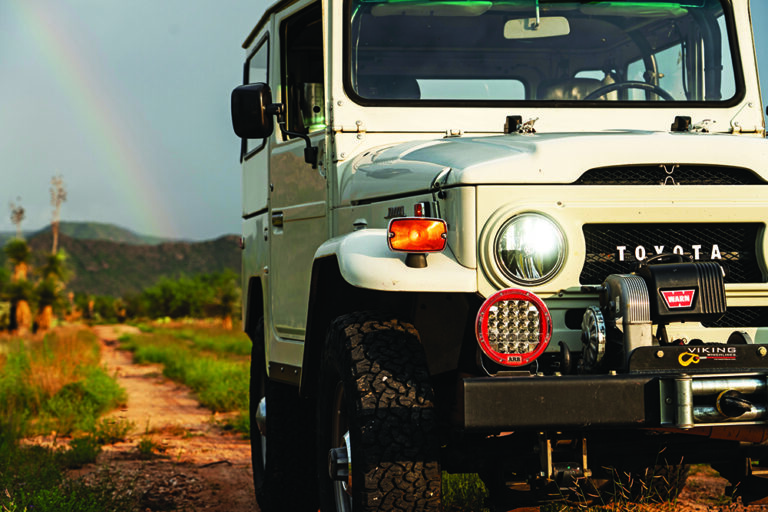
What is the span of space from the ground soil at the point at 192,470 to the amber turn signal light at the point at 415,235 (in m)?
1.71

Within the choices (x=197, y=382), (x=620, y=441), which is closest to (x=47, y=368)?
(x=197, y=382)

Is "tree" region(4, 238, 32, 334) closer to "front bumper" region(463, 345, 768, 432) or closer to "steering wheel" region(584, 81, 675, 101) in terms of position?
"steering wheel" region(584, 81, 675, 101)

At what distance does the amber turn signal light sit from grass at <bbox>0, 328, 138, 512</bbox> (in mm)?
2727

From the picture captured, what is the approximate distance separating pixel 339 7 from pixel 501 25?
0.77 m

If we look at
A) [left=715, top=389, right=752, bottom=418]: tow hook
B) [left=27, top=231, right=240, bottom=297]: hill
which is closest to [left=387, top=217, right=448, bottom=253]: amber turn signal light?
[left=715, top=389, right=752, bottom=418]: tow hook

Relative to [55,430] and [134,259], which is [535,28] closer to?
[55,430]

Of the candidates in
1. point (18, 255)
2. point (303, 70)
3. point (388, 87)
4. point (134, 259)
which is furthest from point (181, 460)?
point (134, 259)

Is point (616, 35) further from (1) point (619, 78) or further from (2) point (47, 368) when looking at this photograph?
(2) point (47, 368)

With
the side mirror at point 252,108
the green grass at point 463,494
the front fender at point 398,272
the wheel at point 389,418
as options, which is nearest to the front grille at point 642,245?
the front fender at point 398,272

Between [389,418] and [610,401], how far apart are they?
73 centimetres

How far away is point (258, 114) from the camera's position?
15.6ft

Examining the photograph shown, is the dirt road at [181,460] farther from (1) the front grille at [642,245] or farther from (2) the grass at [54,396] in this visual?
(1) the front grille at [642,245]

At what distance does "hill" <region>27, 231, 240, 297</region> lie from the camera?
130 m

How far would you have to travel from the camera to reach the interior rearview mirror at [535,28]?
16.3ft
